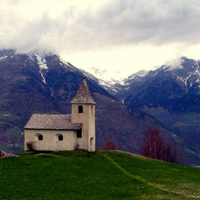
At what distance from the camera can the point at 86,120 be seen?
89.4 meters

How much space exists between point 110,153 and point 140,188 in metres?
31.1

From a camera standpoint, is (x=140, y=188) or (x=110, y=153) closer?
(x=140, y=188)

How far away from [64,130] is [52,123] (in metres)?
3.87

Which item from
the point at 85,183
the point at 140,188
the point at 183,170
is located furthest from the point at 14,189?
the point at 183,170

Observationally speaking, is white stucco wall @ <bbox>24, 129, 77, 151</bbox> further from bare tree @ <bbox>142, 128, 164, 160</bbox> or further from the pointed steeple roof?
bare tree @ <bbox>142, 128, 164, 160</bbox>

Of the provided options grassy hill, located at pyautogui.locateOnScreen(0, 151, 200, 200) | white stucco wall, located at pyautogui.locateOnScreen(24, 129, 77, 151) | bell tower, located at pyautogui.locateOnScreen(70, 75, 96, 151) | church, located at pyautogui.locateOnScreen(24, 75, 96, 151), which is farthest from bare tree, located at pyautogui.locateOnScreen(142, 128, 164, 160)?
grassy hill, located at pyautogui.locateOnScreen(0, 151, 200, 200)

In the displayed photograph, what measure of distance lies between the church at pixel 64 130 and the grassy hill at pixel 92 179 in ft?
30.2

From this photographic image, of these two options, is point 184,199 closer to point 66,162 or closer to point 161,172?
point 161,172

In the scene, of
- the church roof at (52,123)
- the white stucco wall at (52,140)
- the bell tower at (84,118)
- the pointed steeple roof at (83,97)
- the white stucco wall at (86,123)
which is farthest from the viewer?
the pointed steeple roof at (83,97)

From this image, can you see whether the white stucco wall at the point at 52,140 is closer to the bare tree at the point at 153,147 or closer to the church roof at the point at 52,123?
the church roof at the point at 52,123

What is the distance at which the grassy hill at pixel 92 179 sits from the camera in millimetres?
48031

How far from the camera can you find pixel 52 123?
3519 inches

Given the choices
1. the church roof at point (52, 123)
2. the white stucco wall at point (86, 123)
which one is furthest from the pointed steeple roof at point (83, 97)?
the church roof at point (52, 123)

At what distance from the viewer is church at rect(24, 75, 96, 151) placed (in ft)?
287
